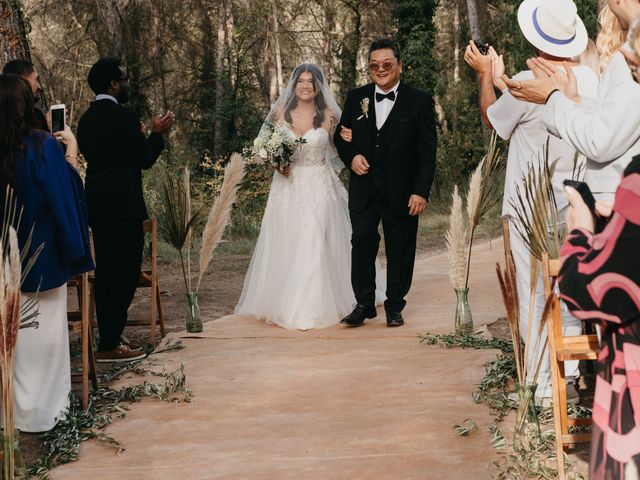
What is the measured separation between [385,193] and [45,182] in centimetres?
356

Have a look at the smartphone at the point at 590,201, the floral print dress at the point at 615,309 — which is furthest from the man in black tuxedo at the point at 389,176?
the floral print dress at the point at 615,309

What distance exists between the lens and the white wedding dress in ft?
27.9

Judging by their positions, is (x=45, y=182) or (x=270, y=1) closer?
(x=45, y=182)

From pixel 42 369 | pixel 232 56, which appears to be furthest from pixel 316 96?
pixel 232 56

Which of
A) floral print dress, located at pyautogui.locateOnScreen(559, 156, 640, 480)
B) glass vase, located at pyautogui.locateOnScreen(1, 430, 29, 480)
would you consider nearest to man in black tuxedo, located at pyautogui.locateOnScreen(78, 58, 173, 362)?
glass vase, located at pyautogui.locateOnScreen(1, 430, 29, 480)

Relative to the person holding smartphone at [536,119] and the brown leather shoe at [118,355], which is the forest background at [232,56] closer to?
the brown leather shoe at [118,355]

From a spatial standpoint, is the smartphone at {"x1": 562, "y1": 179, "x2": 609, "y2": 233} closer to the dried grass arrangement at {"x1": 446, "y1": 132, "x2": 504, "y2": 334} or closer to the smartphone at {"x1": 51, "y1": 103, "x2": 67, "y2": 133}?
the dried grass arrangement at {"x1": 446, "y1": 132, "x2": 504, "y2": 334}

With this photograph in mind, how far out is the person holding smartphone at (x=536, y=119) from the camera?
4.91 m

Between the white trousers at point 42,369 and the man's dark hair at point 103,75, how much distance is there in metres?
2.24

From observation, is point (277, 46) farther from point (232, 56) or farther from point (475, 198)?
point (475, 198)

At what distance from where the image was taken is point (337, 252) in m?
8.80

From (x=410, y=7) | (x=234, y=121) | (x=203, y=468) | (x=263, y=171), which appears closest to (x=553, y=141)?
(x=203, y=468)

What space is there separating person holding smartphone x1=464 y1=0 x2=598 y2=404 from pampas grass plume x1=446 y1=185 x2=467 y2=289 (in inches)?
64.0

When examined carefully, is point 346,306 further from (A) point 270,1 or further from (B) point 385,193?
(A) point 270,1
